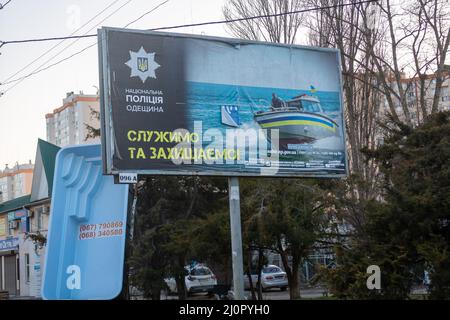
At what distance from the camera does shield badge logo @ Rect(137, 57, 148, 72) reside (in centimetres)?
1338

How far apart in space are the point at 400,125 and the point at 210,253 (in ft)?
19.5

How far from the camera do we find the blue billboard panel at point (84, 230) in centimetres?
1850

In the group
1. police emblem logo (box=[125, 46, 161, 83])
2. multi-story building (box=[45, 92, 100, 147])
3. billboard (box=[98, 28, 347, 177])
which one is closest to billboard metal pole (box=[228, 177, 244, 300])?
billboard (box=[98, 28, 347, 177])

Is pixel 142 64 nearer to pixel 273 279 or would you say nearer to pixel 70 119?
pixel 273 279

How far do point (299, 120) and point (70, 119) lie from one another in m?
72.4

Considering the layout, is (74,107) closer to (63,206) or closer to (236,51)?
(63,206)

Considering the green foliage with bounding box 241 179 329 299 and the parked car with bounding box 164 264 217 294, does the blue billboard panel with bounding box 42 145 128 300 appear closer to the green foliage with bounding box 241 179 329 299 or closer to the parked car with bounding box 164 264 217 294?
the green foliage with bounding box 241 179 329 299

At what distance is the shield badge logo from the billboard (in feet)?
0.07

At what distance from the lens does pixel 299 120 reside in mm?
14516

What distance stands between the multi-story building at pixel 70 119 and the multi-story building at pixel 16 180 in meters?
6.03

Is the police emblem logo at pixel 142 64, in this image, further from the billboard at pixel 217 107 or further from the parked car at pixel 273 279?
the parked car at pixel 273 279

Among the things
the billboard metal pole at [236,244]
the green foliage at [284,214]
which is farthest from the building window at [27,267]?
the billboard metal pole at [236,244]

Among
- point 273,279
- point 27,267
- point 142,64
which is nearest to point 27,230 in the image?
point 27,267
